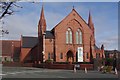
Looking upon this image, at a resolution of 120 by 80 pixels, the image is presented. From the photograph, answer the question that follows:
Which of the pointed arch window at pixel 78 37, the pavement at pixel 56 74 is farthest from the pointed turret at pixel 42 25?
the pavement at pixel 56 74

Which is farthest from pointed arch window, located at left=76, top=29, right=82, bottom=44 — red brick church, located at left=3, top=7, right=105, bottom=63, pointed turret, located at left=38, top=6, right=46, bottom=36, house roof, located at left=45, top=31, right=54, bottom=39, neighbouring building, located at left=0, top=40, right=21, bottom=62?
neighbouring building, located at left=0, top=40, right=21, bottom=62

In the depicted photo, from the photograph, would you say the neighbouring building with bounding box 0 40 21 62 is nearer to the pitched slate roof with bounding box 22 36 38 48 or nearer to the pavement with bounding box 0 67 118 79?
the pitched slate roof with bounding box 22 36 38 48

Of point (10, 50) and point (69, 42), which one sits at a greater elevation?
point (69, 42)

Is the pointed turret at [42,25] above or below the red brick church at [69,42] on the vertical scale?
above

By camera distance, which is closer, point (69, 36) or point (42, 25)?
point (69, 36)

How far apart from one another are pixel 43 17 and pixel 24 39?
16.5 metres

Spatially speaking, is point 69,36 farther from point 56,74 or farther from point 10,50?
point 56,74

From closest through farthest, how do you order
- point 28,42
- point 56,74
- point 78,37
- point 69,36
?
point 56,74
point 69,36
point 78,37
point 28,42

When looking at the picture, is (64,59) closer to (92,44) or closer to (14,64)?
(92,44)

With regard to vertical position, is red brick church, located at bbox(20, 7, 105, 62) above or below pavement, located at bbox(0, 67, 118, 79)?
above

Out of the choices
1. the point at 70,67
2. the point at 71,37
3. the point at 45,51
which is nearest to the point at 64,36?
the point at 71,37

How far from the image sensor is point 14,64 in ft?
243

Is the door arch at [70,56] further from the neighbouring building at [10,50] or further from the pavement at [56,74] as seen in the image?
the pavement at [56,74]

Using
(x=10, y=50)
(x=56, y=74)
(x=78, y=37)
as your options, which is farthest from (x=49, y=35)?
(x=56, y=74)
